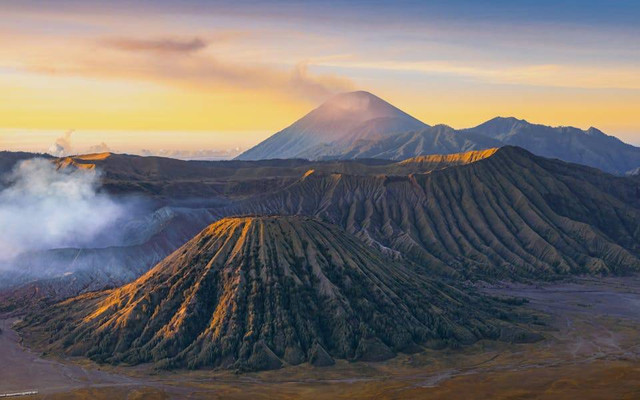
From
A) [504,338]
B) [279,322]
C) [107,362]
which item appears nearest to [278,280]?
[279,322]

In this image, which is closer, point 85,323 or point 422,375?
point 422,375

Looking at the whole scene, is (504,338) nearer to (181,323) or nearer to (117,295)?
(181,323)

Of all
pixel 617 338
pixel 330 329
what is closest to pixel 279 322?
pixel 330 329

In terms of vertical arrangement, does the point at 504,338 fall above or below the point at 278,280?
below

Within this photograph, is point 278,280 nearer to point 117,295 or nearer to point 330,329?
point 330,329

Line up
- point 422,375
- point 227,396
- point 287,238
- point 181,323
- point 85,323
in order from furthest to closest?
point 287,238 < point 85,323 < point 181,323 < point 422,375 < point 227,396

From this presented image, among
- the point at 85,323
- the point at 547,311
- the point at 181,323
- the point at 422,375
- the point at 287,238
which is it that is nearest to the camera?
the point at 422,375
